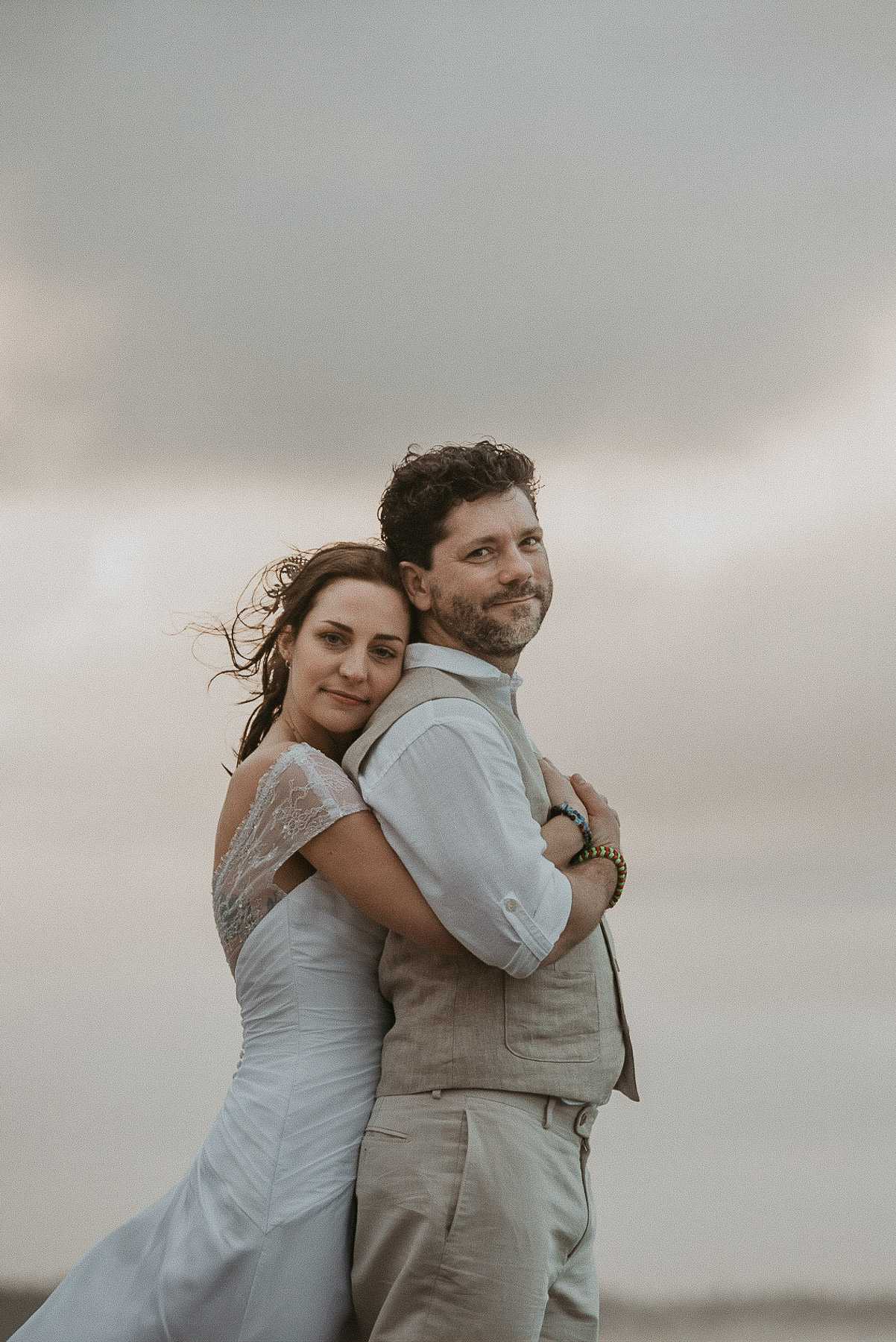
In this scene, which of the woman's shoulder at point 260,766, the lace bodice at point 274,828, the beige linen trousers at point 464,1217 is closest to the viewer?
the beige linen trousers at point 464,1217

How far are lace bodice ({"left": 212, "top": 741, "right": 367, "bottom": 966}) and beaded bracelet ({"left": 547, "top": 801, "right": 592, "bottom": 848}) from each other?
0.48 metres

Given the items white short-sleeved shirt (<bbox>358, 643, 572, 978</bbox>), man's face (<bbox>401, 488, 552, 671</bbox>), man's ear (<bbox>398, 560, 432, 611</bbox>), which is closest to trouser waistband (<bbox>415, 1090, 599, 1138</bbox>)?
Result: white short-sleeved shirt (<bbox>358, 643, 572, 978</bbox>)

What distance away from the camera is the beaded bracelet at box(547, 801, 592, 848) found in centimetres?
324

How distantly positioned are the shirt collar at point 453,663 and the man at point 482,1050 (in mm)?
18

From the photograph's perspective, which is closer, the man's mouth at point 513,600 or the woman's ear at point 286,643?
the man's mouth at point 513,600

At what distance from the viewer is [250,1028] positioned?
129 inches

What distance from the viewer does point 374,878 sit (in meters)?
3.00

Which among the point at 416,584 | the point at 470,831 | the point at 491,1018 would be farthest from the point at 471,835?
the point at 416,584

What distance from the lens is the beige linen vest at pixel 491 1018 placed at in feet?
9.66

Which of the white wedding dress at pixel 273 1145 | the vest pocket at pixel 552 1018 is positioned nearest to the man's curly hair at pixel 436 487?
the white wedding dress at pixel 273 1145

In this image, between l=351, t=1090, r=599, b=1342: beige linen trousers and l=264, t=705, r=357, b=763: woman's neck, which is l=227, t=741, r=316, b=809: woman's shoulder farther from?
l=351, t=1090, r=599, b=1342: beige linen trousers

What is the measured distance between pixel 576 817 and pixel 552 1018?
1.57ft

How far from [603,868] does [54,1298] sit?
5.38 ft

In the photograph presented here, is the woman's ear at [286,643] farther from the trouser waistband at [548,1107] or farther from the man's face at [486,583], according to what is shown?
the trouser waistband at [548,1107]
